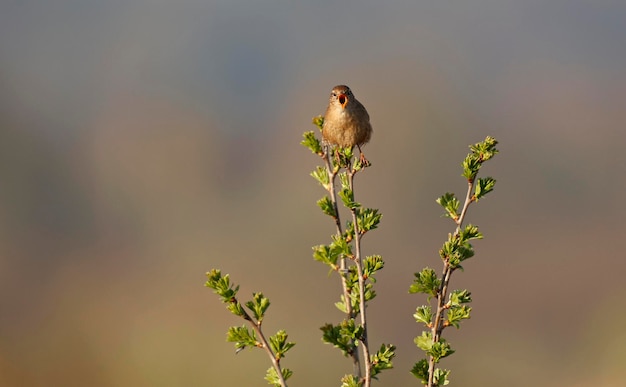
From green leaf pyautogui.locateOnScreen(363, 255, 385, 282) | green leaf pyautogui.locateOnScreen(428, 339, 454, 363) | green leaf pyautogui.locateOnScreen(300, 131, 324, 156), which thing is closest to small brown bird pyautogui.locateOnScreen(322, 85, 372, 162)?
green leaf pyautogui.locateOnScreen(300, 131, 324, 156)

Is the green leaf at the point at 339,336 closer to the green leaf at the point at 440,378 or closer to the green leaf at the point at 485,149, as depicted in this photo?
the green leaf at the point at 440,378

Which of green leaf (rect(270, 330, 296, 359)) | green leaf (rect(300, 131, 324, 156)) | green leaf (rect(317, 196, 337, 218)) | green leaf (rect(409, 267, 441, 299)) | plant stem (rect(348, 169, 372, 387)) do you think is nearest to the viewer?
plant stem (rect(348, 169, 372, 387))

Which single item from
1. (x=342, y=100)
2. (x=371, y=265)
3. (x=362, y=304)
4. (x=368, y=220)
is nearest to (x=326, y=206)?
(x=368, y=220)

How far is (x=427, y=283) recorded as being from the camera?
11.2 ft

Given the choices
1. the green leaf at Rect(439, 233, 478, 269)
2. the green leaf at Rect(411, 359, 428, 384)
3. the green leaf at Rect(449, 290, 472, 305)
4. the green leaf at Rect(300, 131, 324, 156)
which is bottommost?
the green leaf at Rect(411, 359, 428, 384)

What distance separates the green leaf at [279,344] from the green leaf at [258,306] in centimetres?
13

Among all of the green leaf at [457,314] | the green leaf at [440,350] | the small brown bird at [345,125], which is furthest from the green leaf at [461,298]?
the small brown bird at [345,125]

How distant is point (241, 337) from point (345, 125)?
8.63 ft

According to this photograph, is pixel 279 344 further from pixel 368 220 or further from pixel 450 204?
pixel 450 204

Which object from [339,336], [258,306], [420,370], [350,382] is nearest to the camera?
[350,382]

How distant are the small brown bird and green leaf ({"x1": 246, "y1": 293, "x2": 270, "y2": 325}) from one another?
2149 millimetres

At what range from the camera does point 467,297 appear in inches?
135

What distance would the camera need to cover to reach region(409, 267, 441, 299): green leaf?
133 inches

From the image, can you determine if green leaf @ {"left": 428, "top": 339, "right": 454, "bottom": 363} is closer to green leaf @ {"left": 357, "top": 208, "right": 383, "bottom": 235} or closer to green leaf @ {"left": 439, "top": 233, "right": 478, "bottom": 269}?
green leaf @ {"left": 439, "top": 233, "right": 478, "bottom": 269}
